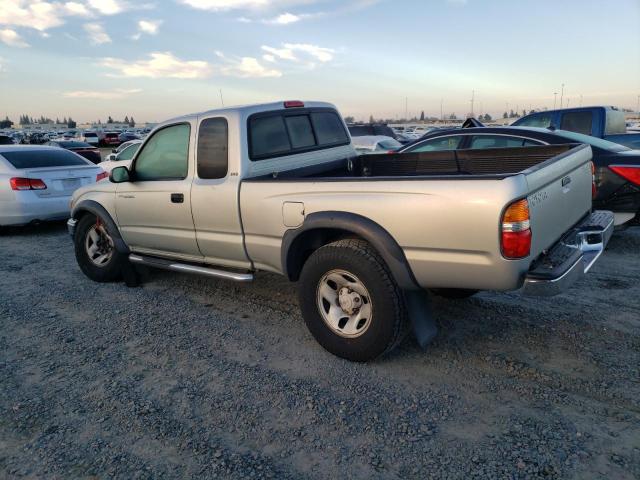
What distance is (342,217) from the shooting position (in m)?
3.38

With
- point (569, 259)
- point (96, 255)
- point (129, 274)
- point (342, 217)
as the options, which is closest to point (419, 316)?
point (342, 217)

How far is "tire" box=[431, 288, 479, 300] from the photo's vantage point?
422 centimetres

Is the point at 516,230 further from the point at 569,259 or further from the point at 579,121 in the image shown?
the point at 579,121

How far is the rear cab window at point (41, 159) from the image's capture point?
27.3 ft

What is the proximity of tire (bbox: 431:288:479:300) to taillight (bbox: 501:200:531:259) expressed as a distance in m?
1.40

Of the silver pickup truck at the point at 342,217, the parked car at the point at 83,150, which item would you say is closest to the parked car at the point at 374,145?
the silver pickup truck at the point at 342,217

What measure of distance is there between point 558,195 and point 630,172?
3.32 metres

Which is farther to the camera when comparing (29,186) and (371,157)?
(29,186)

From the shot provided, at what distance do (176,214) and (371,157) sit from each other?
2.17m

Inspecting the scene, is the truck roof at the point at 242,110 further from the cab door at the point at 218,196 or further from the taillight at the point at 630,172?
the taillight at the point at 630,172

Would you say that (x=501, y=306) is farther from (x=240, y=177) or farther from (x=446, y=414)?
(x=240, y=177)

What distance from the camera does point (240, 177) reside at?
410 cm

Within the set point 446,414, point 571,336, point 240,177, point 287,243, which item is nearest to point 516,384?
point 446,414

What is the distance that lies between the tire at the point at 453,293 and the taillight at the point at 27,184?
6847mm
